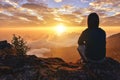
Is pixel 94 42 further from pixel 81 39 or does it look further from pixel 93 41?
pixel 81 39

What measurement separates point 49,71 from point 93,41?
4345mm

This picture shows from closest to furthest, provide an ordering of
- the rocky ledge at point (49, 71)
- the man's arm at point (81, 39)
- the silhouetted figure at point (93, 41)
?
the rocky ledge at point (49, 71) < the silhouetted figure at point (93, 41) < the man's arm at point (81, 39)

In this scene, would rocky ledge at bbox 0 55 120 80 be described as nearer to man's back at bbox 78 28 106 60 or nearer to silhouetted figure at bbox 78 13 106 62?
silhouetted figure at bbox 78 13 106 62

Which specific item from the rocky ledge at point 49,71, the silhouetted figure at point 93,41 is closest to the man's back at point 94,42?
the silhouetted figure at point 93,41

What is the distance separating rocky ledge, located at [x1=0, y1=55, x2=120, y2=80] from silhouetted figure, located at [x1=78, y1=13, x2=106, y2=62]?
716 mm

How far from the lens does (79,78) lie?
14461 millimetres

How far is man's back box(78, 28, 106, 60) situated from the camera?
52.9ft

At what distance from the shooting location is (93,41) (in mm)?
16219

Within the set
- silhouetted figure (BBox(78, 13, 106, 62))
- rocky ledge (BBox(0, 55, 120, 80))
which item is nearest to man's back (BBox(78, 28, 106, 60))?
silhouetted figure (BBox(78, 13, 106, 62))

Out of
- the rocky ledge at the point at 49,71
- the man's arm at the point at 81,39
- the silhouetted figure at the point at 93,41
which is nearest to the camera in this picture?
the rocky ledge at the point at 49,71

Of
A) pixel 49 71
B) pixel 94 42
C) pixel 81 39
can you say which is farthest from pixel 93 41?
pixel 49 71

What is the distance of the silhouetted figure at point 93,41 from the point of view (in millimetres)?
16031

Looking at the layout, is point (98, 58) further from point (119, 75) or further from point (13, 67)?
point (13, 67)

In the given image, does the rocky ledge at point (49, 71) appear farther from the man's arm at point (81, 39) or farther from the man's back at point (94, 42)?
the man's arm at point (81, 39)
